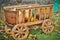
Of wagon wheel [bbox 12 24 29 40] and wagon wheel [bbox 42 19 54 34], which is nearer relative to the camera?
wagon wheel [bbox 12 24 29 40]

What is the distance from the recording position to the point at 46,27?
1.87 meters

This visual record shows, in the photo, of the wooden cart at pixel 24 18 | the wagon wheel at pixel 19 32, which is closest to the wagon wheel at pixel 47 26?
the wooden cart at pixel 24 18

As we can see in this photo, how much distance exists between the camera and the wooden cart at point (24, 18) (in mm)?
1706

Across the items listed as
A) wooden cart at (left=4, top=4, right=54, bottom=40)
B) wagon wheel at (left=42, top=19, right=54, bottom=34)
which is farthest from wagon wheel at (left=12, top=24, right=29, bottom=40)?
wagon wheel at (left=42, top=19, right=54, bottom=34)

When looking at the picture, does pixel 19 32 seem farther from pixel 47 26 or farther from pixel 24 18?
pixel 47 26

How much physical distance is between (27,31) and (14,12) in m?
0.22

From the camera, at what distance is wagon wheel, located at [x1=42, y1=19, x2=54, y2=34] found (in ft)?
6.01

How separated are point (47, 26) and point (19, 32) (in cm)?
31

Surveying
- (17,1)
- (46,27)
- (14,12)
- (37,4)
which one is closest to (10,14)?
(14,12)

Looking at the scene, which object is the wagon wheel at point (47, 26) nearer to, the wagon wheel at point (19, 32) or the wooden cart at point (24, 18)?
the wooden cart at point (24, 18)

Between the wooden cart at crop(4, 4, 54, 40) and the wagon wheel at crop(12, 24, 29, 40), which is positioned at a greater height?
the wooden cart at crop(4, 4, 54, 40)

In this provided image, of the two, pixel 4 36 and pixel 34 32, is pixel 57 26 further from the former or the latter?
pixel 4 36

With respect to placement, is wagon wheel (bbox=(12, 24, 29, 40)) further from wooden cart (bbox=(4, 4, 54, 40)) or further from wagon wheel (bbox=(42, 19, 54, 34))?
wagon wheel (bbox=(42, 19, 54, 34))

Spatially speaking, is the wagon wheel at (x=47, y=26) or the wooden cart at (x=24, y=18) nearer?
the wooden cart at (x=24, y=18)
